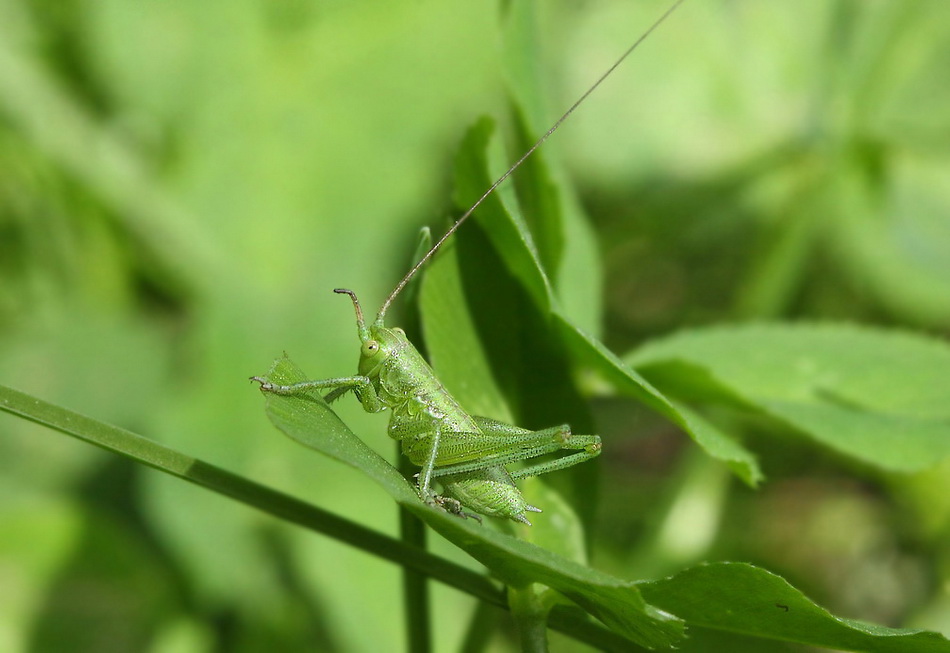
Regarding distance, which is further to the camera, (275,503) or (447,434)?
(447,434)

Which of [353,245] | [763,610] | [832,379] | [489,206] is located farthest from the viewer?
[353,245]

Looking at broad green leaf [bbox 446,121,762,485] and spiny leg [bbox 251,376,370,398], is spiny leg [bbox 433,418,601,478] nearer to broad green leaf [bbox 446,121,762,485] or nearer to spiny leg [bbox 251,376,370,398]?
broad green leaf [bbox 446,121,762,485]

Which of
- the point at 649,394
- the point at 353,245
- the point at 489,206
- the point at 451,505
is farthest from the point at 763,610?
the point at 353,245

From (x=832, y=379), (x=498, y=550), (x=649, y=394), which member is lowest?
(x=498, y=550)

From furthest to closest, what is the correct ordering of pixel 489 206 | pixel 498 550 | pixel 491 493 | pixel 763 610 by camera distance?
pixel 491 493
pixel 489 206
pixel 763 610
pixel 498 550

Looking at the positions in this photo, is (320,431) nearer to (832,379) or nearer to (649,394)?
(649,394)

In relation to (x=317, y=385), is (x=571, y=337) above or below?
above

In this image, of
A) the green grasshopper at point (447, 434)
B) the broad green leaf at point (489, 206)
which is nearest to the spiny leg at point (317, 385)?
the green grasshopper at point (447, 434)
